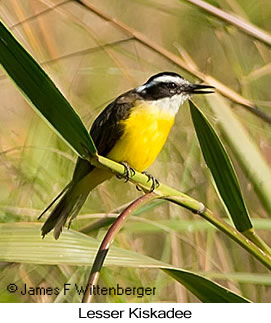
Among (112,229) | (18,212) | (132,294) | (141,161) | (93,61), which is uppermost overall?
(93,61)

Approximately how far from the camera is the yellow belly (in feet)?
4.92

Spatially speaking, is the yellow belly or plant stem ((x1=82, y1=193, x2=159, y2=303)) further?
the yellow belly

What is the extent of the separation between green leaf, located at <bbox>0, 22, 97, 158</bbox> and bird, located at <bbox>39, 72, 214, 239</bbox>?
0.70 meters

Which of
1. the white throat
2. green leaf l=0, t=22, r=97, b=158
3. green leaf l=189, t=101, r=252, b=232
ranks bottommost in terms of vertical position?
green leaf l=0, t=22, r=97, b=158

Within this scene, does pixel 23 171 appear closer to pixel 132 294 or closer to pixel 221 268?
pixel 132 294

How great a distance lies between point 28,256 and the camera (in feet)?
2.56

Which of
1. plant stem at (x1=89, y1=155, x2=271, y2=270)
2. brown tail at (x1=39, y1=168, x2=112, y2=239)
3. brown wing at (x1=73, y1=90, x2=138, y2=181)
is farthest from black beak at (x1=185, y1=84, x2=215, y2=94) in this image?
plant stem at (x1=89, y1=155, x2=271, y2=270)

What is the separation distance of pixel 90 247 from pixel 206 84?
2.10ft

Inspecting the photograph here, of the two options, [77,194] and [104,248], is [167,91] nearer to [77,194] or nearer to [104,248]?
[77,194]

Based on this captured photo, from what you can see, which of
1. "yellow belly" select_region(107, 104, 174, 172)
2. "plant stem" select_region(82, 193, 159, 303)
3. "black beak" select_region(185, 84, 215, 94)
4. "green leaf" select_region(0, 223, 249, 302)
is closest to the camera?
"plant stem" select_region(82, 193, 159, 303)

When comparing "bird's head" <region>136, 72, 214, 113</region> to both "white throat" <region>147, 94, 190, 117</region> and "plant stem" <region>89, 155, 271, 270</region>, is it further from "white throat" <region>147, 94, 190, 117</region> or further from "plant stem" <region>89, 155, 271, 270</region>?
"plant stem" <region>89, 155, 271, 270</region>

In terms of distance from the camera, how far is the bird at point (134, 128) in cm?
147

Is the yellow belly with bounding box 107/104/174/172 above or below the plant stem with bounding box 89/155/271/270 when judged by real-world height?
above

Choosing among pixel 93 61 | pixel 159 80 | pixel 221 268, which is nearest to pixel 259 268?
pixel 221 268
